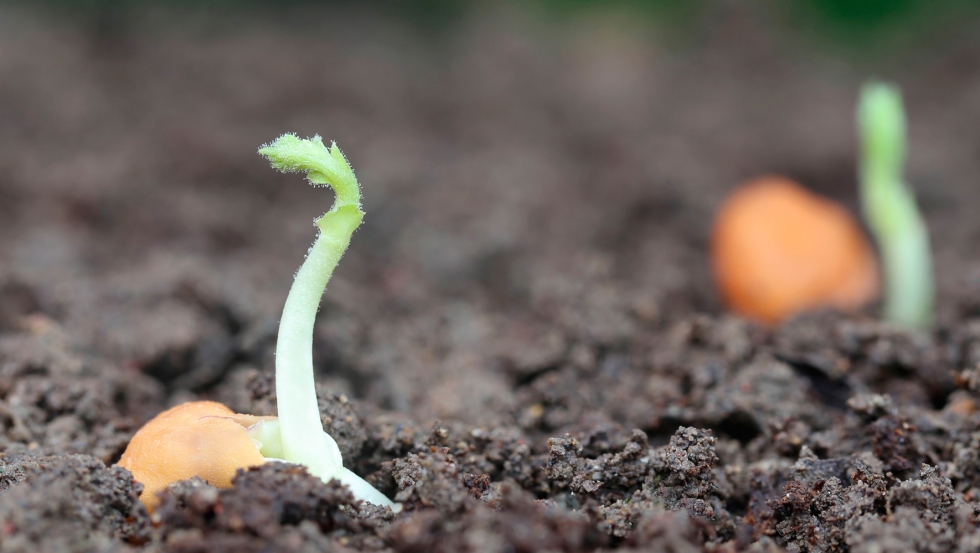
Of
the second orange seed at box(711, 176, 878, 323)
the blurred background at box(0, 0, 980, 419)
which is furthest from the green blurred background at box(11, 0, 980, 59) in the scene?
the second orange seed at box(711, 176, 878, 323)

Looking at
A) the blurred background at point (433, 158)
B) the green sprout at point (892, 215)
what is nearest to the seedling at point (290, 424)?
the blurred background at point (433, 158)

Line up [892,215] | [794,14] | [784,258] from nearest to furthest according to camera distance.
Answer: [892,215] → [784,258] → [794,14]

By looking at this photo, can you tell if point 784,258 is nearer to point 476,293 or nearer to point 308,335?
point 476,293

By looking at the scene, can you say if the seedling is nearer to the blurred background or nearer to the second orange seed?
the blurred background

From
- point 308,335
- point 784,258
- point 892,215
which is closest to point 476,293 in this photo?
point 784,258

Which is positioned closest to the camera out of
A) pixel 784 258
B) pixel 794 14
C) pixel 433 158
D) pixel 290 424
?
pixel 290 424

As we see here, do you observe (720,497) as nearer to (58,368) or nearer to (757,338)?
(757,338)
